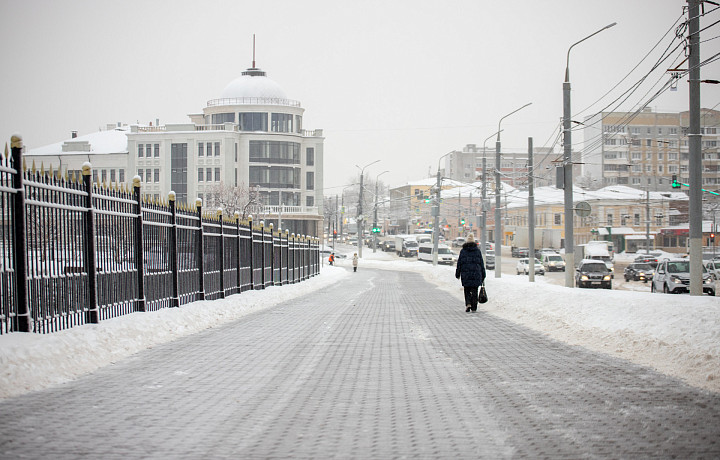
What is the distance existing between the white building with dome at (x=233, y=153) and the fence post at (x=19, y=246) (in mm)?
77490

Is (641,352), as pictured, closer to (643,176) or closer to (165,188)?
(165,188)

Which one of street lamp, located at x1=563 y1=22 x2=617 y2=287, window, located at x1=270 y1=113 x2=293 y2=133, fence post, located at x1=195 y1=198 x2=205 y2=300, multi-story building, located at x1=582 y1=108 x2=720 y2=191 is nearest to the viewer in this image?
fence post, located at x1=195 y1=198 x2=205 y2=300

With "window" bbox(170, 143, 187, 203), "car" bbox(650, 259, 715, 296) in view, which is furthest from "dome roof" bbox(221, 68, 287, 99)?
"car" bbox(650, 259, 715, 296)

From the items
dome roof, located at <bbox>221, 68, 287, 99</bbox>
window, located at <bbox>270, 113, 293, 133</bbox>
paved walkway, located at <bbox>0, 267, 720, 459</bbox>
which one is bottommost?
paved walkway, located at <bbox>0, 267, 720, 459</bbox>

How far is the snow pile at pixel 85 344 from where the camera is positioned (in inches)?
310

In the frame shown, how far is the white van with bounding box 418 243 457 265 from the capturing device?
276 ft

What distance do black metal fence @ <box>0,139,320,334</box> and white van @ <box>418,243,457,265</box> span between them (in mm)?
64177

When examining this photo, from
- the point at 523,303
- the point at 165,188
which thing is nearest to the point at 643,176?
the point at 165,188

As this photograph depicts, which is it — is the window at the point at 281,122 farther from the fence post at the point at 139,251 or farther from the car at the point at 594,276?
the fence post at the point at 139,251

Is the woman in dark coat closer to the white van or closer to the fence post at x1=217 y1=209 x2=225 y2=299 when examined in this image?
the fence post at x1=217 y1=209 x2=225 y2=299

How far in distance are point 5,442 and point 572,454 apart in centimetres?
408

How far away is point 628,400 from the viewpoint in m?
7.29

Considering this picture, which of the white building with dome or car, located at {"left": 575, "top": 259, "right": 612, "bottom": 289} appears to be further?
the white building with dome

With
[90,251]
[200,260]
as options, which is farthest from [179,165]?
[90,251]
